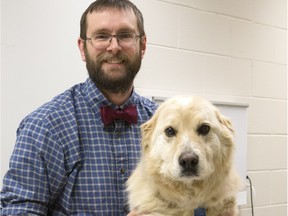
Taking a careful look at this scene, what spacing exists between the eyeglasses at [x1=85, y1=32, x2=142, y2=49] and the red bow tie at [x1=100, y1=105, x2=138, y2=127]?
34 cm

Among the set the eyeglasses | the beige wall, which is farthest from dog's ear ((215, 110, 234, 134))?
the beige wall

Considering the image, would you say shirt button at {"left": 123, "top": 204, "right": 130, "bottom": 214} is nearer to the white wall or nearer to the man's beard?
the man's beard

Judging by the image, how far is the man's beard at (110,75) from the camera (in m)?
1.96

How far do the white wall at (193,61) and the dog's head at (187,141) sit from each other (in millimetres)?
859

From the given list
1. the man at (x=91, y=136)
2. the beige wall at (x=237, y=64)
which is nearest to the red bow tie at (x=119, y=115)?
the man at (x=91, y=136)

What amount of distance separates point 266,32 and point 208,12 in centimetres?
71

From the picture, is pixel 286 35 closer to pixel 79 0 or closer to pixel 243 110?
pixel 243 110

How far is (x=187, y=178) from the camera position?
1.59m

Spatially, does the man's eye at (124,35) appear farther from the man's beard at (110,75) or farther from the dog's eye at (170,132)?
the dog's eye at (170,132)

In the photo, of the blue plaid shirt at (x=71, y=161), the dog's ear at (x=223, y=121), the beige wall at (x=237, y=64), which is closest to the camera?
the blue plaid shirt at (x=71, y=161)

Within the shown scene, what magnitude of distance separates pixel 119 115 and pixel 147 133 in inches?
7.5

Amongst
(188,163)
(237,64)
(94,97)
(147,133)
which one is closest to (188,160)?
(188,163)

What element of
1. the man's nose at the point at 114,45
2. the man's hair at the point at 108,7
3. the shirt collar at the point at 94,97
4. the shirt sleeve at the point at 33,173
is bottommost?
the shirt sleeve at the point at 33,173

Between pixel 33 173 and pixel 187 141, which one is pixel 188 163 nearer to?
pixel 187 141
